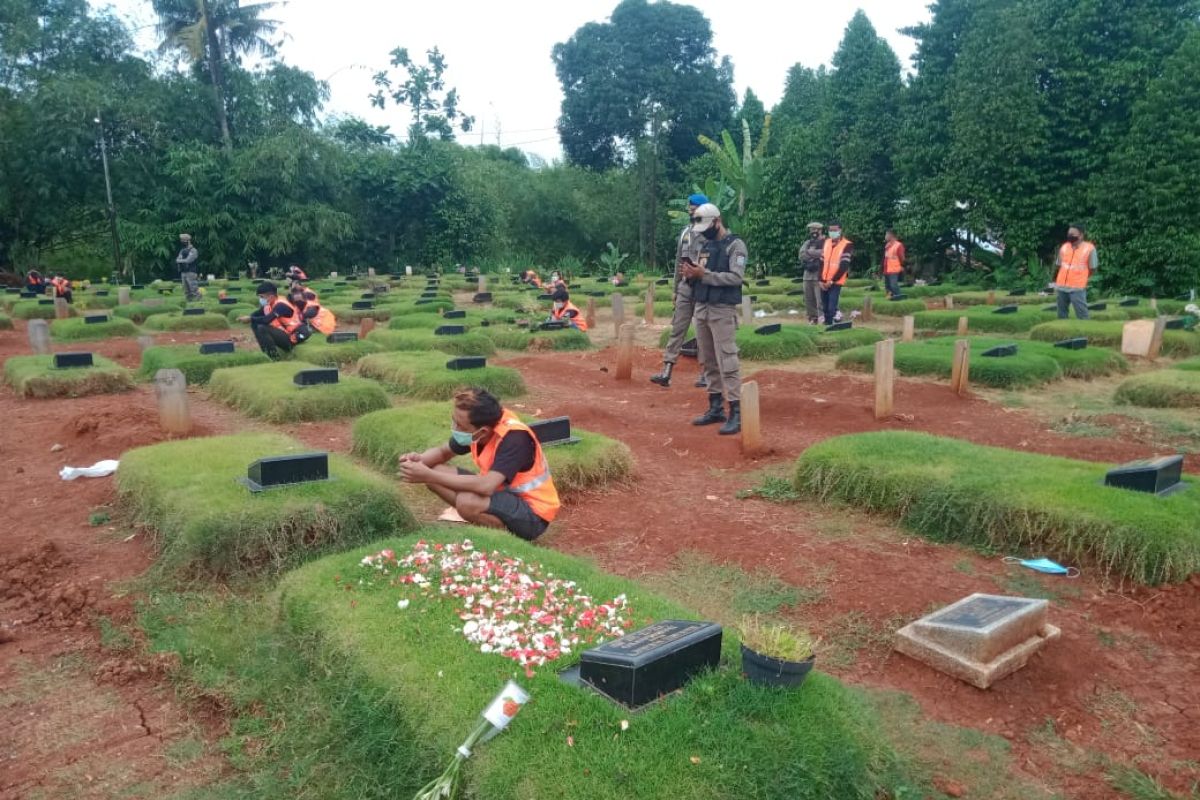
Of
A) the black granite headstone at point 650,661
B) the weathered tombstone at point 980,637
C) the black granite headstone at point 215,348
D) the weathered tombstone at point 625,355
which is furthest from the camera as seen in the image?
the black granite headstone at point 215,348

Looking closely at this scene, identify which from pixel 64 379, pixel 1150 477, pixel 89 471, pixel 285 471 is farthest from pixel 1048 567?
pixel 64 379

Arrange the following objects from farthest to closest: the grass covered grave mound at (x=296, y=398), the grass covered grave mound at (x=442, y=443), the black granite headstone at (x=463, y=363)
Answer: the black granite headstone at (x=463, y=363) → the grass covered grave mound at (x=296, y=398) → the grass covered grave mound at (x=442, y=443)

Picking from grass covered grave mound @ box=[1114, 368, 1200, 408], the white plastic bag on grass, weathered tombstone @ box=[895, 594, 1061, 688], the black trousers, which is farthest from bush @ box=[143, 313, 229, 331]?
weathered tombstone @ box=[895, 594, 1061, 688]

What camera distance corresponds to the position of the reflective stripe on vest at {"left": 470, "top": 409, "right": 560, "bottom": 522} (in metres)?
4.54

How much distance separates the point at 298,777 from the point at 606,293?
2067 centimetres

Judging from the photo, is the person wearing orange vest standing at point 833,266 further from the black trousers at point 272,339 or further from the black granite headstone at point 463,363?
the black trousers at point 272,339

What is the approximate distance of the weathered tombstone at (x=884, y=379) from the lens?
8.05 meters

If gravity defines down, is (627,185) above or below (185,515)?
above

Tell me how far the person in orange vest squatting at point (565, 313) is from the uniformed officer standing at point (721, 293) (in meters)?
6.58

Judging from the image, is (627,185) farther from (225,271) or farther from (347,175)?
(225,271)

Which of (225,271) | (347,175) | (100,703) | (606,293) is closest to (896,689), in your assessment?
(100,703)

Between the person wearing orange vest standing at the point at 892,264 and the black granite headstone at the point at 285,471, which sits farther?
the person wearing orange vest standing at the point at 892,264

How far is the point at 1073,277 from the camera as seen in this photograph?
13.5 m

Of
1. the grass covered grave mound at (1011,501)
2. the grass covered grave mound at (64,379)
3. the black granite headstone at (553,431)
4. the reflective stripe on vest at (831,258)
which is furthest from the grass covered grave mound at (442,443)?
the reflective stripe on vest at (831,258)
